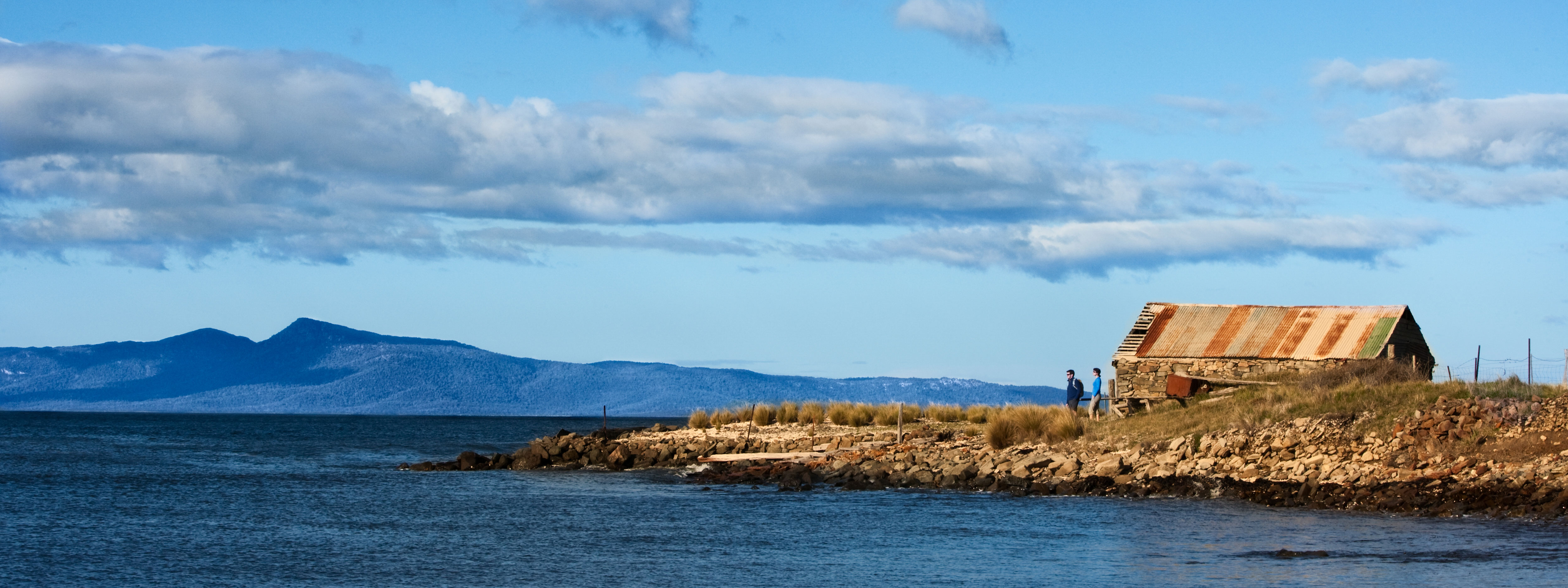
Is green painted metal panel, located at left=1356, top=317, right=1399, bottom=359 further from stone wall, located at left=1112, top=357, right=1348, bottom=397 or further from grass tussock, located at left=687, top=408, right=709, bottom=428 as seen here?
grass tussock, located at left=687, top=408, right=709, bottom=428

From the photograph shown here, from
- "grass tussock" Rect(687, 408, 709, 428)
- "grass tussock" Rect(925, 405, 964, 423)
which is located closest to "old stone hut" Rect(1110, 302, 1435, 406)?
"grass tussock" Rect(925, 405, 964, 423)

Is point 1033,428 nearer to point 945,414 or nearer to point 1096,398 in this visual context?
point 1096,398

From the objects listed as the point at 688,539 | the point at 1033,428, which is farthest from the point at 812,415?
the point at 688,539

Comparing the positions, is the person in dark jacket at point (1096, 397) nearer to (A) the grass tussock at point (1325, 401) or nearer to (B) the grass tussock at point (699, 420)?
A: (A) the grass tussock at point (1325, 401)

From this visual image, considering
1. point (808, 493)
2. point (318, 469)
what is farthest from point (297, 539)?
point (318, 469)

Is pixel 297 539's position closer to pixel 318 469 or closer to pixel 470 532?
pixel 470 532

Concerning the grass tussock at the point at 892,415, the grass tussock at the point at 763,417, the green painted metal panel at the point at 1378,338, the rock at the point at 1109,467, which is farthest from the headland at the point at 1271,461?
the grass tussock at the point at 763,417

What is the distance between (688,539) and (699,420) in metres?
28.1

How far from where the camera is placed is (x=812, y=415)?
50.3 m

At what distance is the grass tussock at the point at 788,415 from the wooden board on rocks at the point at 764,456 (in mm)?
9596

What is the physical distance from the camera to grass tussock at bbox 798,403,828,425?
164 ft

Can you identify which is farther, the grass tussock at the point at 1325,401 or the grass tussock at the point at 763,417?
→ the grass tussock at the point at 763,417

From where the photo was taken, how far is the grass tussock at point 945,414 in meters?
48.9

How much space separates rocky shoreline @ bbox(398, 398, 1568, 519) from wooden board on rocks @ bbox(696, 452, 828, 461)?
0.21 feet
